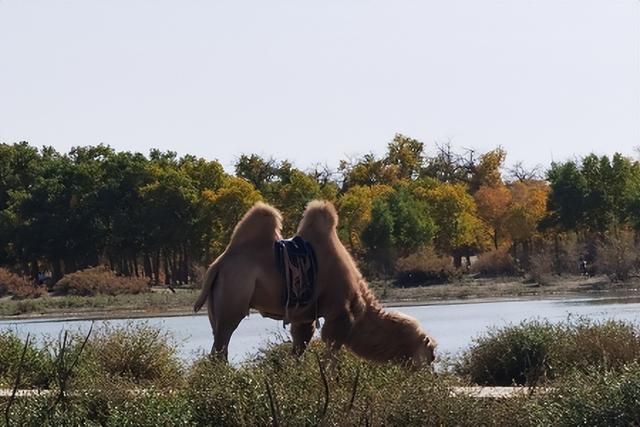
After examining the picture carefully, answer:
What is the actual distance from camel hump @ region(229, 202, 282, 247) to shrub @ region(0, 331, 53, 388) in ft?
6.76

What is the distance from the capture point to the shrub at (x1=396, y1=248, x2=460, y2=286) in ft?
186

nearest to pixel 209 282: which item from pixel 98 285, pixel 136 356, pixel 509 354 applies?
pixel 136 356

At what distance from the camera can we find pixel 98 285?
55.9m

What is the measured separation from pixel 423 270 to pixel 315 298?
44.5 metres

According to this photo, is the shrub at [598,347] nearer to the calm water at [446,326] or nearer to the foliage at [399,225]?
the calm water at [446,326]

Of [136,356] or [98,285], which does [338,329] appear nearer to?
[136,356]

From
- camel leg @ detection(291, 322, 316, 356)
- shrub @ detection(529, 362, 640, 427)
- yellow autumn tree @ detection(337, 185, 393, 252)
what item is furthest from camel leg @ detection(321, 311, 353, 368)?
yellow autumn tree @ detection(337, 185, 393, 252)

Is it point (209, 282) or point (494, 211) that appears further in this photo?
point (494, 211)

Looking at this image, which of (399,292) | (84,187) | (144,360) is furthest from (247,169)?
(144,360)

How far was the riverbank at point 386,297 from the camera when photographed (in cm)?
4731

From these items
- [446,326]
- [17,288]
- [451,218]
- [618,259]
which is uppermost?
[451,218]

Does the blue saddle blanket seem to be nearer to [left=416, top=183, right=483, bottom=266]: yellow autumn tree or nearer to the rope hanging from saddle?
the rope hanging from saddle

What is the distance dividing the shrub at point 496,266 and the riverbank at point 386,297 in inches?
150

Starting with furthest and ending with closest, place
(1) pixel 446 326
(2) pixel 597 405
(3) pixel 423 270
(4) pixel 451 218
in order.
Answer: (4) pixel 451 218 → (3) pixel 423 270 → (1) pixel 446 326 → (2) pixel 597 405
